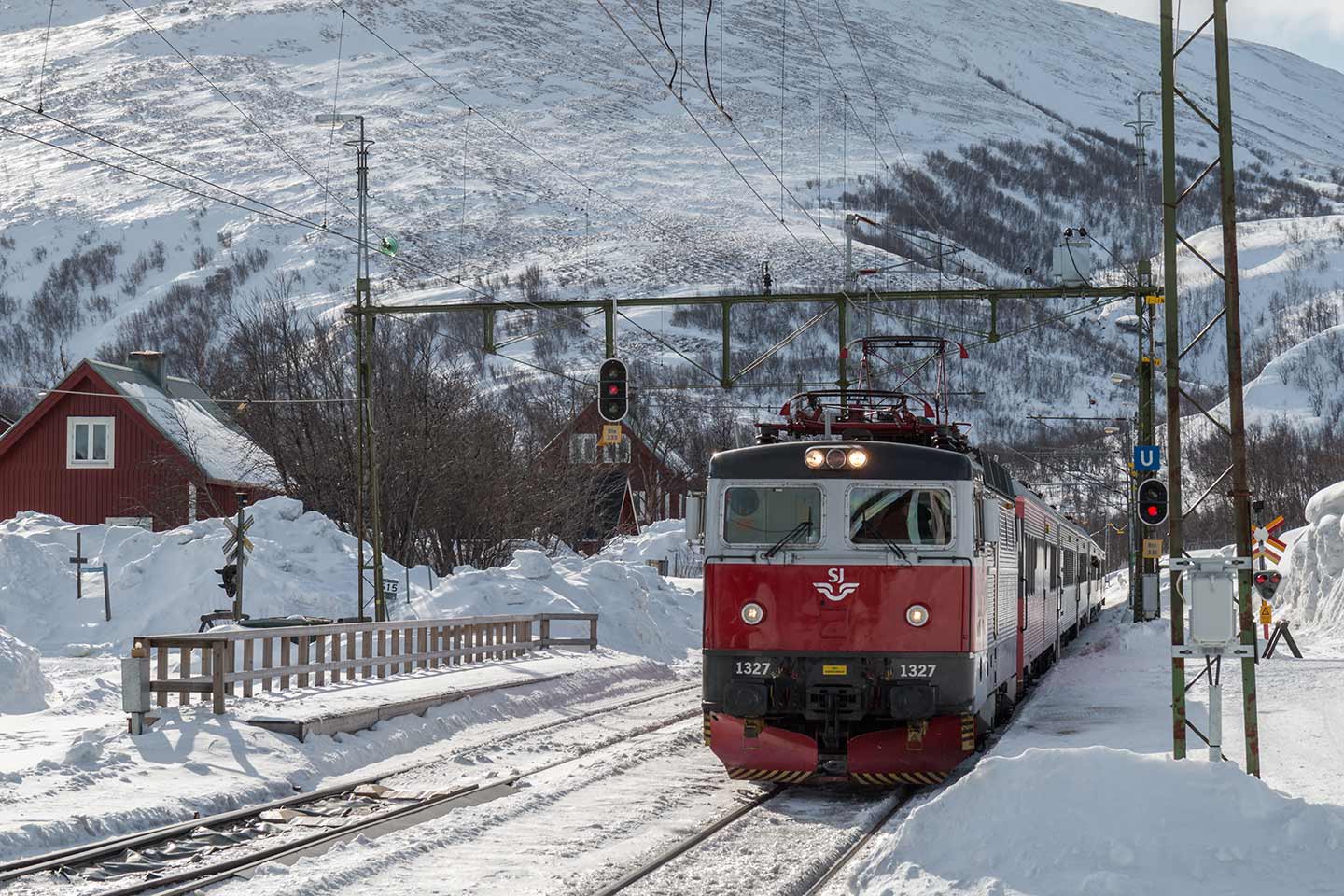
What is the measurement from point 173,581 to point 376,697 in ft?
57.0

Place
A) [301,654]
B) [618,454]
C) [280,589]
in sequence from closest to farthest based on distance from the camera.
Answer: [301,654], [280,589], [618,454]

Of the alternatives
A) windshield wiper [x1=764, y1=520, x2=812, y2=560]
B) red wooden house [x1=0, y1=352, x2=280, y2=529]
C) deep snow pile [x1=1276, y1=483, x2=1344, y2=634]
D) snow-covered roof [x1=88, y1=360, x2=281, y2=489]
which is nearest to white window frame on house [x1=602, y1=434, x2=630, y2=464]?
snow-covered roof [x1=88, y1=360, x2=281, y2=489]

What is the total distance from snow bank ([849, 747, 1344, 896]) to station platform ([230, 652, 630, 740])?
26.3 ft

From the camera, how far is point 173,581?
3497 cm

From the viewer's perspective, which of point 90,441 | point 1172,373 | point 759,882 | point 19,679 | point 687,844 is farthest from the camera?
point 90,441

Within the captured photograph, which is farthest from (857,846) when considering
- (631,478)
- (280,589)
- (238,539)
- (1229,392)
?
(631,478)

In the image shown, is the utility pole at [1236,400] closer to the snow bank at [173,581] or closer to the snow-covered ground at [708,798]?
the snow-covered ground at [708,798]

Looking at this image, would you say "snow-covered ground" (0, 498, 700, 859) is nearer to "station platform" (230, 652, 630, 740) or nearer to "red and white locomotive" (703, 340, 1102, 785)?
"station platform" (230, 652, 630, 740)

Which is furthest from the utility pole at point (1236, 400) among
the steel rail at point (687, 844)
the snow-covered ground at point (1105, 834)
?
the steel rail at point (687, 844)

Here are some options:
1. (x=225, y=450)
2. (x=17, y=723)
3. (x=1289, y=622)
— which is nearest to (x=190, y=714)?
(x=17, y=723)

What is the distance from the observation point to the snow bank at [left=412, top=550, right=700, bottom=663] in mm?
31594

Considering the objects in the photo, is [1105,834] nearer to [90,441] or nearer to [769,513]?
[769,513]

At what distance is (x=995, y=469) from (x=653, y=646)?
16993 millimetres

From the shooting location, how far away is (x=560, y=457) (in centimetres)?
5634
